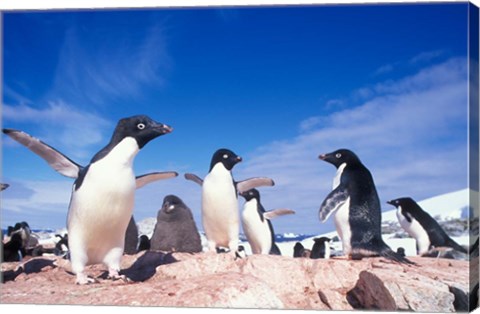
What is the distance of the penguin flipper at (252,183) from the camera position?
6.11 m

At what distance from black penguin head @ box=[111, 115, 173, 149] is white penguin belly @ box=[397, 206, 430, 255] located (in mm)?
1969

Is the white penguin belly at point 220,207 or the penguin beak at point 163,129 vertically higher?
the penguin beak at point 163,129

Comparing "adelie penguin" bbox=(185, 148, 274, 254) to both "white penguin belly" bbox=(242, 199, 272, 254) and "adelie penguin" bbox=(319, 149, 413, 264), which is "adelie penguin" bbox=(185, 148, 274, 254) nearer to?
"white penguin belly" bbox=(242, 199, 272, 254)

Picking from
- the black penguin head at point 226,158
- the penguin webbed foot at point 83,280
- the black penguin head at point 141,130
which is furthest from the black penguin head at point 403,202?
the penguin webbed foot at point 83,280

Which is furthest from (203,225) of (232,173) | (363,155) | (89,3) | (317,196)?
(89,3)

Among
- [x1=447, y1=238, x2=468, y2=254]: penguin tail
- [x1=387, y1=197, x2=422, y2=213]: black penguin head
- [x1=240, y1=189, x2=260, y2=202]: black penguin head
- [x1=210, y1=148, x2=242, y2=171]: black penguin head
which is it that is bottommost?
[x1=447, y1=238, x2=468, y2=254]: penguin tail

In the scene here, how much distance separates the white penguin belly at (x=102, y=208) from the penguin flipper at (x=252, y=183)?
3.22 ft

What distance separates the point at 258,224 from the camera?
6.27 metres

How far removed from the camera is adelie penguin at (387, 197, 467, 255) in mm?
5583

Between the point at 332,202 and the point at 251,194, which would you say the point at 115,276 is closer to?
the point at 251,194

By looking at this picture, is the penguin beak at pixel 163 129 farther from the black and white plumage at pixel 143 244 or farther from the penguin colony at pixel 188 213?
the black and white plumage at pixel 143 244

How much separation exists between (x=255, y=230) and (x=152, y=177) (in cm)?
100

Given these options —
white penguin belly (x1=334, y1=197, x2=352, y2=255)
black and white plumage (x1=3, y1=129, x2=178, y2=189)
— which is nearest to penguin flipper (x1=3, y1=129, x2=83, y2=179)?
black and white plumage (x1=3, y1=129, x2=178, y2=189)

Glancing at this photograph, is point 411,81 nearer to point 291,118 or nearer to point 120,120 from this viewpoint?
point 291,118
